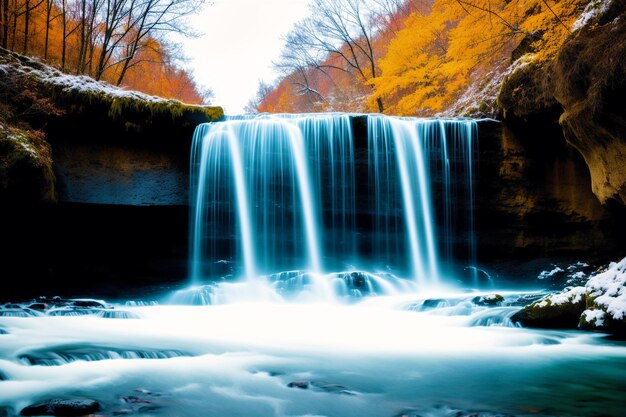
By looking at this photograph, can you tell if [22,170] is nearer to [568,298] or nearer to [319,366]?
[319,366]

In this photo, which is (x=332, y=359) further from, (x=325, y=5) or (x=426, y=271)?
(x=325, y=5)

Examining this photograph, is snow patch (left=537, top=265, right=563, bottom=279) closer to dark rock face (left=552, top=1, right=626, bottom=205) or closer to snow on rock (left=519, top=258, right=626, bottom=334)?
dark rock face (left=552, top=1, right=626, bottom=205)

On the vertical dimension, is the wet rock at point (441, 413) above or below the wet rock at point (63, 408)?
below

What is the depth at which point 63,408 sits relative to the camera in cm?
306

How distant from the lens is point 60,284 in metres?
11.3

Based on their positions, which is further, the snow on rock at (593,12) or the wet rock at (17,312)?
the snow on rock at (593,12)

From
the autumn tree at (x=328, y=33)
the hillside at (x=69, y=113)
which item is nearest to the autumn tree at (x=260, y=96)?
the autumn tree at (x=328, y=33)

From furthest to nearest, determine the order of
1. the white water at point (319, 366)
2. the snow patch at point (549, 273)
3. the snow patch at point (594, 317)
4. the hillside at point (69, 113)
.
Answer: the snow patch at point (549, 273), the hillside at point (69, 113), the snow patch at point (594, 317), the white water at point (319, 366)

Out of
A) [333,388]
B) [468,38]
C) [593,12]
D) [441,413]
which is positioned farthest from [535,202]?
[441,413]

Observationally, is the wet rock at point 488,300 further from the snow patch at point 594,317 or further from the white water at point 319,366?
the snow patch at point 594,317

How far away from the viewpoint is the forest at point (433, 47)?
34.2ft

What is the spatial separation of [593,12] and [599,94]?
1.74 metres

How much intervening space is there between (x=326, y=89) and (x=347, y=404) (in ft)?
131

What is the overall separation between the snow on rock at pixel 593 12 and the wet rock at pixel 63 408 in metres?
9.31
